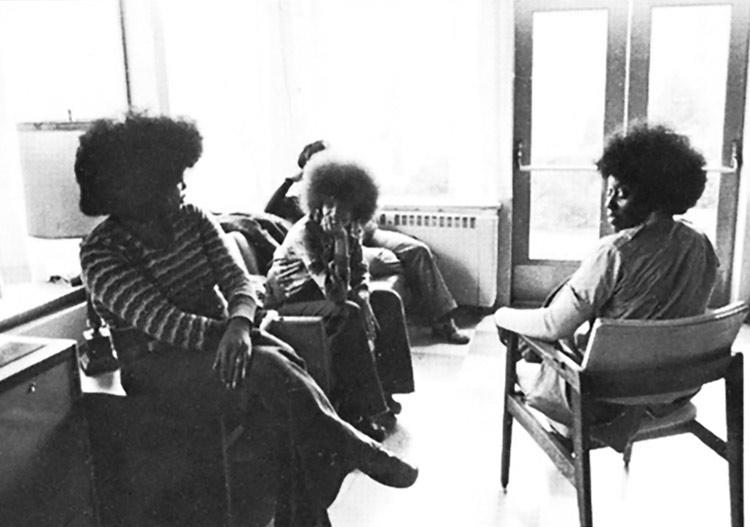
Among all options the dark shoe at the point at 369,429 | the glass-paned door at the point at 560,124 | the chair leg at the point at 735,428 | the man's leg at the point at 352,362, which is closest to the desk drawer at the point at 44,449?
→ the man's leg at the point at 352,362

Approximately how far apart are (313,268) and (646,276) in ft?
4.35

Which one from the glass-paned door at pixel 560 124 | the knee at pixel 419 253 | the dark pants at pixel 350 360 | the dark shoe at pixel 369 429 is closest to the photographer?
the dark pants at pixel 350 360

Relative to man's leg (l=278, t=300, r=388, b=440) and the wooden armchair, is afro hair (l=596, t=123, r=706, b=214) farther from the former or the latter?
man's leg (l=278, t=300, r=388, b=440)

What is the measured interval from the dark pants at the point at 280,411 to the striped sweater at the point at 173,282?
0.09m

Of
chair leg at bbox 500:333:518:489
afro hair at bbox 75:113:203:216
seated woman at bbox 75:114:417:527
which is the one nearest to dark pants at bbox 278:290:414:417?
chair leg at bbox 500:333:518:489

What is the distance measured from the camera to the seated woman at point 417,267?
4289 millimetres

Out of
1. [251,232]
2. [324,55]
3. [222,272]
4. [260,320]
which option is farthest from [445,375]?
[324,55]

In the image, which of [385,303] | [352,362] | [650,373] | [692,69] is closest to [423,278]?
[385,303]

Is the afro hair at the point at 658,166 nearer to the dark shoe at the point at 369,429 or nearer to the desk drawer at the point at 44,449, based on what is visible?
the dark shoe at the point at 369,429

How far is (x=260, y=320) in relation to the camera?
2.65 m

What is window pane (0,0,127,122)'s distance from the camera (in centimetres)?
297

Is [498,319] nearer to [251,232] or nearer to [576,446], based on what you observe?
[576,446]

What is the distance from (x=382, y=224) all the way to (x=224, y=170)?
1.04 m

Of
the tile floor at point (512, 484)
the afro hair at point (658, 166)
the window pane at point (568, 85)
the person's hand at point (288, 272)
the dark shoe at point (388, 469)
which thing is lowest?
the tile floor at point (512, 484)
